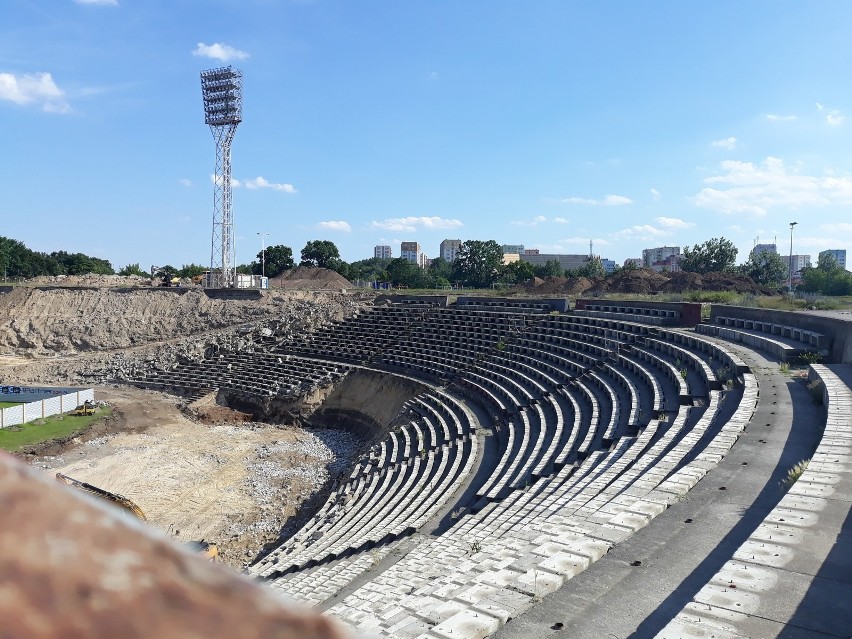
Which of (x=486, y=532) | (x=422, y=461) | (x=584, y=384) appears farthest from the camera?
(x=584, y=384)

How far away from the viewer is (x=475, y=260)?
6850cm

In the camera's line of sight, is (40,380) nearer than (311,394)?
No

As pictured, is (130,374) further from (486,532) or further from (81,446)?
(486,532)

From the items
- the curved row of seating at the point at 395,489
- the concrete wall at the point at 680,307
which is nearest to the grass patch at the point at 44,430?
the curved row of seating at the point at 395,489

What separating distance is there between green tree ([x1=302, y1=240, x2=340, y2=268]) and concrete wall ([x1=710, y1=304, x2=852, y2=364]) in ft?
182

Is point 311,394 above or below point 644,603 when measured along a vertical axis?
below

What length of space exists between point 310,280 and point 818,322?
143 ft

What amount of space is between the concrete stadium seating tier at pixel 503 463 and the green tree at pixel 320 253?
41.4m

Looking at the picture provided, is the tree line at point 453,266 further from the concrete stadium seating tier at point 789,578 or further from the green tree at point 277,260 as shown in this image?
the concrete stadium seating tier at point 789,578

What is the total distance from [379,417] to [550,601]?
22319mm

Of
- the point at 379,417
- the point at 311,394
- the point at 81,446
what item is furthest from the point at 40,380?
the point at 379,417

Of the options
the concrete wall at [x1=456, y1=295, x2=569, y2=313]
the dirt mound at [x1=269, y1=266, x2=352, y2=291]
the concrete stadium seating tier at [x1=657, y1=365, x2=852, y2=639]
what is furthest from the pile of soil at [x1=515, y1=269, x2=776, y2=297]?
the concrete stadium seating tier at [x1=657, y1=365, x2=852, y2=639]

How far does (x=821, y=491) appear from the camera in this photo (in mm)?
6785

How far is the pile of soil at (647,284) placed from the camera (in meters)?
43.3
